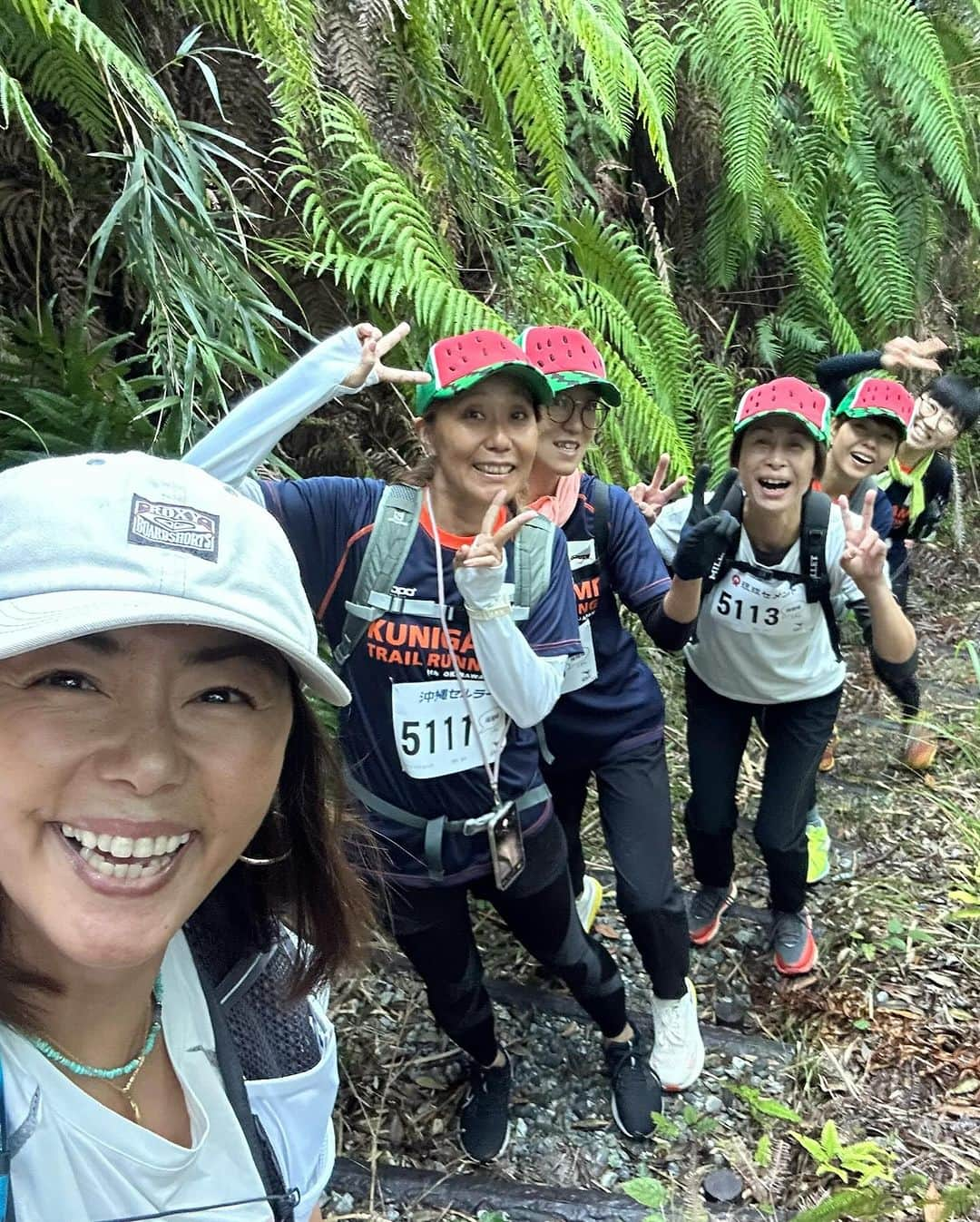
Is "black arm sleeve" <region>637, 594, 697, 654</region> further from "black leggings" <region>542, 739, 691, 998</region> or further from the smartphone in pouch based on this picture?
the smartphone in pouch

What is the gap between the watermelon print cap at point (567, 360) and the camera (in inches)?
91.9

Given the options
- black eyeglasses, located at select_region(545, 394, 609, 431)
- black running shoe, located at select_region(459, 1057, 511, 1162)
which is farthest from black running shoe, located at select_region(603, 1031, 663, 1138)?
black eyeglasses, located at select_region(545, 394, 609, 431)

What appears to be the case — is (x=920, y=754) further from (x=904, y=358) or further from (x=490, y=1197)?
(x=490, y=1197)

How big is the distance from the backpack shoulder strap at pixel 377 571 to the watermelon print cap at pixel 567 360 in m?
0.70

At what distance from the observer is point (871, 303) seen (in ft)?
17.4

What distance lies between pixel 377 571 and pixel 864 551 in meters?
1.25

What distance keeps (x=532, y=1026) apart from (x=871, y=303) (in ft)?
15.3

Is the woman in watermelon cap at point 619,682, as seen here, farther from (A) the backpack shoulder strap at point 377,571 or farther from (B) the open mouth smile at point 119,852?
(B) the open mouth smile at point 119,852

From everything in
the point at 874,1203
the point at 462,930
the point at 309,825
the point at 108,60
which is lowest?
the point at 874,1203

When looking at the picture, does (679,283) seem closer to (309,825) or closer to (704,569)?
(704,569)

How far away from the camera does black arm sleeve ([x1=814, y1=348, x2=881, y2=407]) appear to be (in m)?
3.65

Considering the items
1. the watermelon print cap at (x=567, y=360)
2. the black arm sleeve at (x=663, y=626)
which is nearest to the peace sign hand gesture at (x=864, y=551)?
the black arm sleeve at (x=663, y=626)

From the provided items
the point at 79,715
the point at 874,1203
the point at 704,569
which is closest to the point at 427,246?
the point at 704,569

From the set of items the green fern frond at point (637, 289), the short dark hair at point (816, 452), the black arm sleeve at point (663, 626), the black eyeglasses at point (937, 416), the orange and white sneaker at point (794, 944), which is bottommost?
the orange and white sneaker at point (794, 944)
